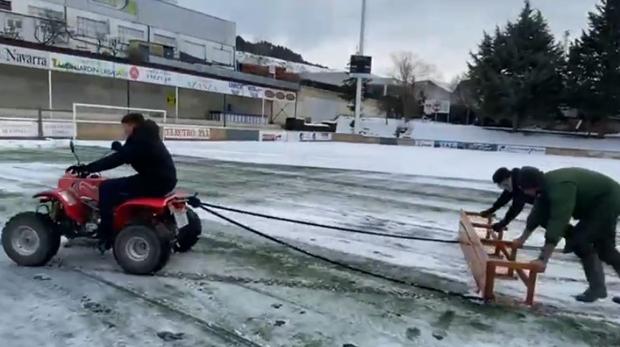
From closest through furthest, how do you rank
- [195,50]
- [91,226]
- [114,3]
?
[91,226] → [114,3] → [195,50]

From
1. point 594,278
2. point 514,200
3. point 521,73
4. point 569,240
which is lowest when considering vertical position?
point 594,278

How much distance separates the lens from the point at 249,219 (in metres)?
6.91

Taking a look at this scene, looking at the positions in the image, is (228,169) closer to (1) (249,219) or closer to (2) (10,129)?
(1) (249,219)

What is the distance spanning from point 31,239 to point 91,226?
1.64 feet

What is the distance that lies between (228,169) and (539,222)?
10149 millimetres

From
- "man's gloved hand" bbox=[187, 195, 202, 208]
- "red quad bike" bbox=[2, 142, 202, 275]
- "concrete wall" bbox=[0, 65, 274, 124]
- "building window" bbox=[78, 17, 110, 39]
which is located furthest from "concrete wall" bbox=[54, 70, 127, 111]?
"man's gloved hand" bbox=[187, 195, 202, 208]

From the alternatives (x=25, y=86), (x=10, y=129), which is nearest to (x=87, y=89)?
(x=25, y=86)

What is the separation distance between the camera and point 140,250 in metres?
4.21

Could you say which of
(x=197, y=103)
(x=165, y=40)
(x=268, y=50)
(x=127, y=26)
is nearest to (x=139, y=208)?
(x=197, y=103)

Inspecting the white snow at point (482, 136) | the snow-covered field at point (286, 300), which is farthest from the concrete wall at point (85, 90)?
the snow-covered field at point (286, 300)

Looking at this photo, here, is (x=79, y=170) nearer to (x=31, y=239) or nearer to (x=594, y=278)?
(x=31, y=239)

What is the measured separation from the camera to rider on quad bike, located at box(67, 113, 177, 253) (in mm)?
4105

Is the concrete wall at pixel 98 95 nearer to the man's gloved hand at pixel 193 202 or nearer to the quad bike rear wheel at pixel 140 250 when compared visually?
the man's gloved hand at pixel 193 202

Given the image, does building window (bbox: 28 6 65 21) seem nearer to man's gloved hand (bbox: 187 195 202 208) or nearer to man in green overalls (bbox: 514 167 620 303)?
man's gloved hand (bbox: 187 195 202 208)
